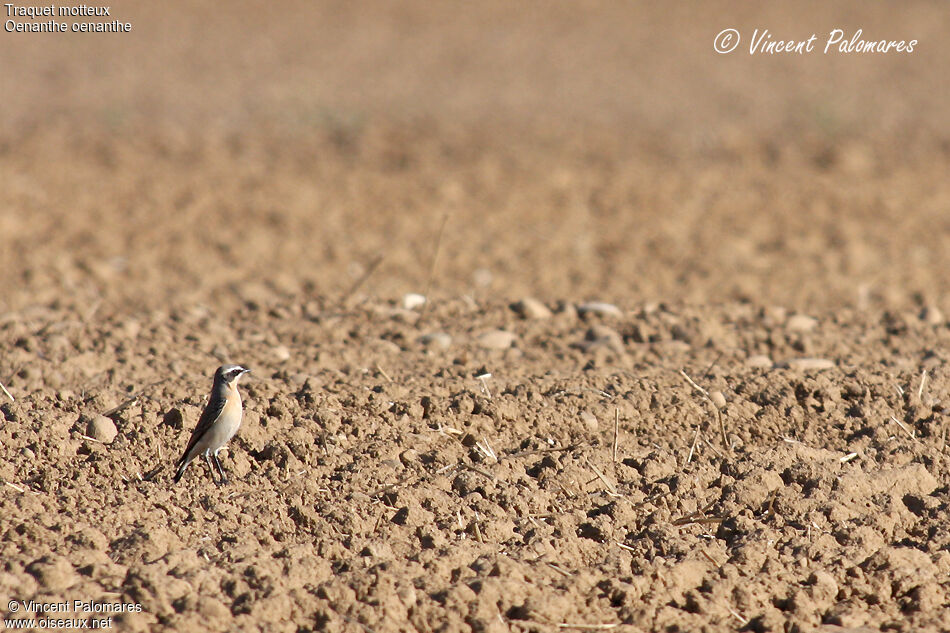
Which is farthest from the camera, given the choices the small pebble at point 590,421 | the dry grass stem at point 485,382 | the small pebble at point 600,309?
the small pebble at point 600,309

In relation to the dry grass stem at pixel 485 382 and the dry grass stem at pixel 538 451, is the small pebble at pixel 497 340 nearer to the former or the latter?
the dry grass stem at pixel 485 382

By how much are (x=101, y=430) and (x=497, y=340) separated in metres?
2.13

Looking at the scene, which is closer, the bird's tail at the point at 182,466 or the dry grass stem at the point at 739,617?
the dry grass stem at the point at 739,617

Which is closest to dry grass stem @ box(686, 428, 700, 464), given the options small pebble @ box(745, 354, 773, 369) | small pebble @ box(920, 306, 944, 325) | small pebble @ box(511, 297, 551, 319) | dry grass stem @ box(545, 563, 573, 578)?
small pebble @ box(745, 354, 773, 369)

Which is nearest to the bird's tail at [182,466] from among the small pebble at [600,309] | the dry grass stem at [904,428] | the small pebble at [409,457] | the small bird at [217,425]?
the small bird at [217,425]

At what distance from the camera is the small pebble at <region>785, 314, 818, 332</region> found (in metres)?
5.65

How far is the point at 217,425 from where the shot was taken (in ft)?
12.7

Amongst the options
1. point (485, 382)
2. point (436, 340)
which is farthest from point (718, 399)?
point (436, 340)

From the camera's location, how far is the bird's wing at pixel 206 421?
3.88m

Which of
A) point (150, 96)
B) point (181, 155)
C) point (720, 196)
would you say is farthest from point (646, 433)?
point (150, 96)

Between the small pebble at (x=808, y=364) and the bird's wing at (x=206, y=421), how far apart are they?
271cm

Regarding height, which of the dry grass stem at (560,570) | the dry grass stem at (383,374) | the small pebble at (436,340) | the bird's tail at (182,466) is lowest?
the bird's tail at (182,466)

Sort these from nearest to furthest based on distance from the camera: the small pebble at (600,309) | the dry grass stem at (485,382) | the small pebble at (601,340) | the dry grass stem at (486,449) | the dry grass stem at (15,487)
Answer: the dry grass stem at (15,487)
the dry grass stem at (486,449)
the dry grass stem at (485,382)
the small pebble at (601,340)
the small pebble at (600,309)

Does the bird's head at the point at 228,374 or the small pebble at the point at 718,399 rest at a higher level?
the small pebble at the point at 718,399
